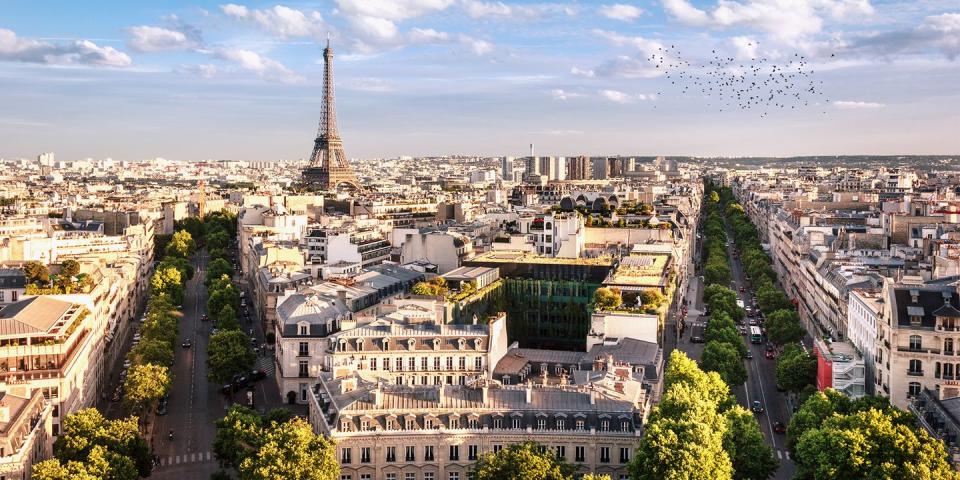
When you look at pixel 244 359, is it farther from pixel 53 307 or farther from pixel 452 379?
pixel 452 379

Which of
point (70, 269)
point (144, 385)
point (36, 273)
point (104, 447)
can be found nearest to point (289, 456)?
point (104, 447)

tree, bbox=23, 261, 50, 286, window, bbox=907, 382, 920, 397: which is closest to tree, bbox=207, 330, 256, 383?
tree, bbox=23, 261, 50, 286

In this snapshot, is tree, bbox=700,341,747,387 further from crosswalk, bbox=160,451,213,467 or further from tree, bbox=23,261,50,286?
tree, bbox=23,261,50,286

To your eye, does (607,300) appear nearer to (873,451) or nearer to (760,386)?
(760,386)

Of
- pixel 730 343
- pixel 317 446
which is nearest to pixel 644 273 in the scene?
pixel 730 343

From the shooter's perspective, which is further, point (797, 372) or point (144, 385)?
point (797, 372)

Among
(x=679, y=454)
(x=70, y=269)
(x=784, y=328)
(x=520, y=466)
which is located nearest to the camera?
(x=520, y=466)

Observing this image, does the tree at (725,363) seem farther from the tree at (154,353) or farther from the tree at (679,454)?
the tree at (154,353)
